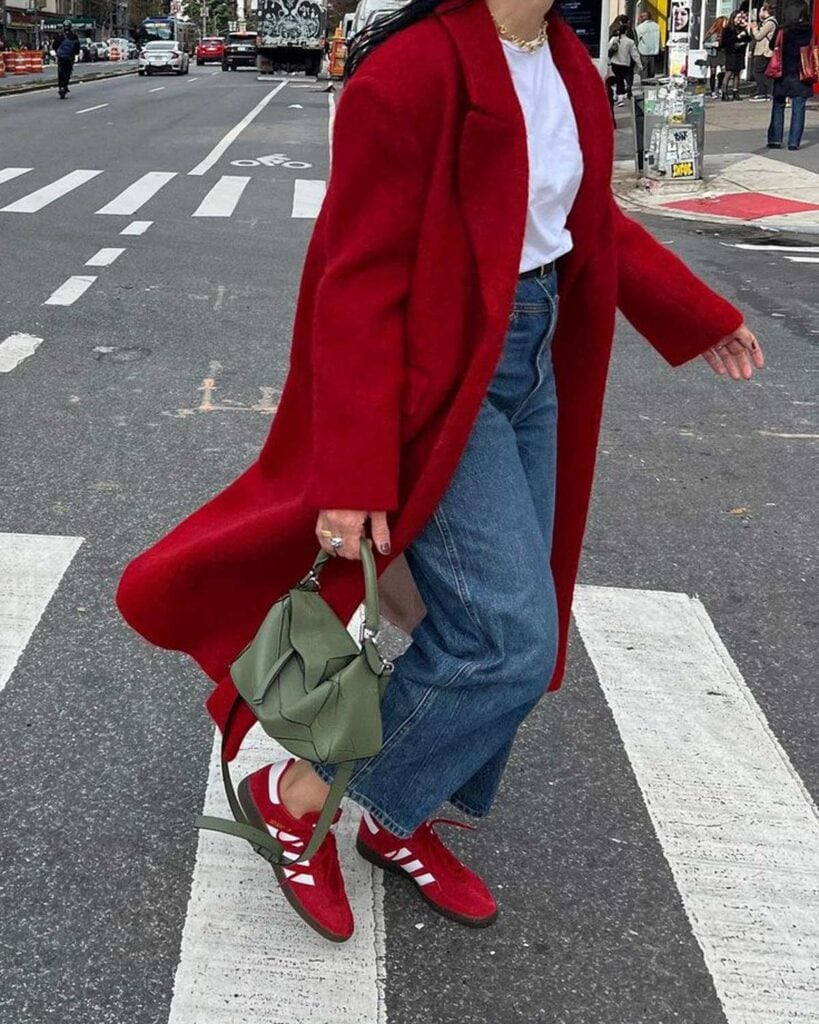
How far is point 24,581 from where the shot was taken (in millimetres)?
4270

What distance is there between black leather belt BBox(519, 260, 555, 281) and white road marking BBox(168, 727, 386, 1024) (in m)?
A: 1.31

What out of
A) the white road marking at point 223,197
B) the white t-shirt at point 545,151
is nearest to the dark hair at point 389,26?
the white t-shirt at point 545,151

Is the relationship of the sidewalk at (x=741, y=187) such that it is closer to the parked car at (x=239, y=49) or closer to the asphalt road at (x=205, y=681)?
the asphalt road at (x=205, y=681)

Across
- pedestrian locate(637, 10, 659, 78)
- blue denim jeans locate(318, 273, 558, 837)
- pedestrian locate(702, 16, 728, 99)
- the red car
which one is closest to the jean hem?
blue denim jeans locate(318, 273, 558, 837)

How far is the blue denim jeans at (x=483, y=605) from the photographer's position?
89.7 inches

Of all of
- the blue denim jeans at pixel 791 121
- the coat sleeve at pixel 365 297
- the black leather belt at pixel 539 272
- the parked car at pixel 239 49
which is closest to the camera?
the coat sleeve at pixel 365 297

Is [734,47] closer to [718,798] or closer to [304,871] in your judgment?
[718,798]

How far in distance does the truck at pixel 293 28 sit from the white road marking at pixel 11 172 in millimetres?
40755

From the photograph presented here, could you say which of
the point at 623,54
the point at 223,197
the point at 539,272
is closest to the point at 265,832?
the point at 539,272

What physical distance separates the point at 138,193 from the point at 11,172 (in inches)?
104

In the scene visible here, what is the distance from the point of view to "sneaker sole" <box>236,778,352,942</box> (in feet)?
8.35

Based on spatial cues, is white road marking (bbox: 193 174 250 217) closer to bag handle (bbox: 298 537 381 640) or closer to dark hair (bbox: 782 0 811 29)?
dark hair (bbox: 782 0 811 29)

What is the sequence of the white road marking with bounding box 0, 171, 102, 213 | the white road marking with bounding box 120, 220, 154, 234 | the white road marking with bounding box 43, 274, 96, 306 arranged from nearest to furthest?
the white road marking with bounding box 43, 274, 96, 306 < the white road marking with bounding box 120, 220, 154, 234 < the white road marking with bounding box 0, 171, 102, 213

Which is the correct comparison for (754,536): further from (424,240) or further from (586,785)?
(424,240)
